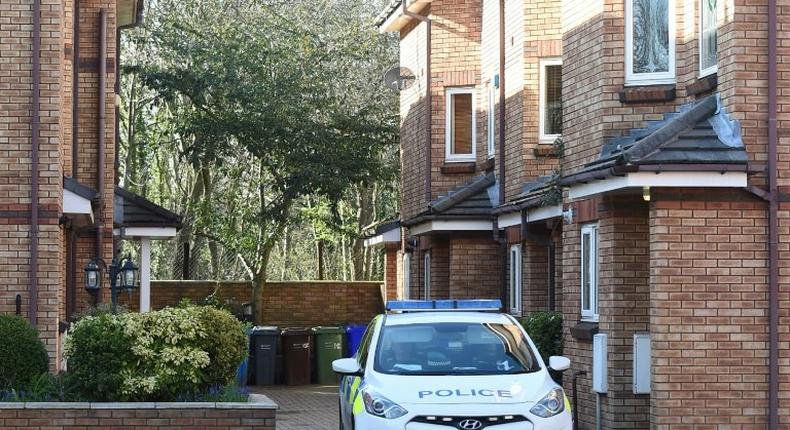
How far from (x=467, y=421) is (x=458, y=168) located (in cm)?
1501

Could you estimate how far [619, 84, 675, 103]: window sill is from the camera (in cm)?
1597

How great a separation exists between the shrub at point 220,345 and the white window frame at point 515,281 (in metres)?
8.35

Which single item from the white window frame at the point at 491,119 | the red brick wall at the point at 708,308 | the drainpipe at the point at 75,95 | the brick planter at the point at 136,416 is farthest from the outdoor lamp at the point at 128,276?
the white window frame at the point at 491,119

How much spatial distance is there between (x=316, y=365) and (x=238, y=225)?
781 centimetres

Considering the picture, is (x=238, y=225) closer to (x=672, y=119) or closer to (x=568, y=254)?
(x=568, y=254)

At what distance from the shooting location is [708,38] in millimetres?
15398

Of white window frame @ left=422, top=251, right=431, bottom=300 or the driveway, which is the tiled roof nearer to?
the driveway

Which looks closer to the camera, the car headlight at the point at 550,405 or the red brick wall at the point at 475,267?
the car headlight at the point at 550,405

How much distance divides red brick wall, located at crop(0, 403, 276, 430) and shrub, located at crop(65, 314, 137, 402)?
30cm

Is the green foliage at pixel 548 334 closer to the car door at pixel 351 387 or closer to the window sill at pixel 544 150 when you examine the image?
the window sill at pixel 544 150

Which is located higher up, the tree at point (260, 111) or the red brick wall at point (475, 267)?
the tree at point (260, 111)

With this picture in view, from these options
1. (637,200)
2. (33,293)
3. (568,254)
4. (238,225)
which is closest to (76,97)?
(33,293)

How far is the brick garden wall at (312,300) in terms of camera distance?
3338 cm

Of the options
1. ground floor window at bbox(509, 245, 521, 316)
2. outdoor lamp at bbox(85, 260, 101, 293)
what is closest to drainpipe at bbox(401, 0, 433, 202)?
ground floor window at bbox(509, 245, 521, 316)
